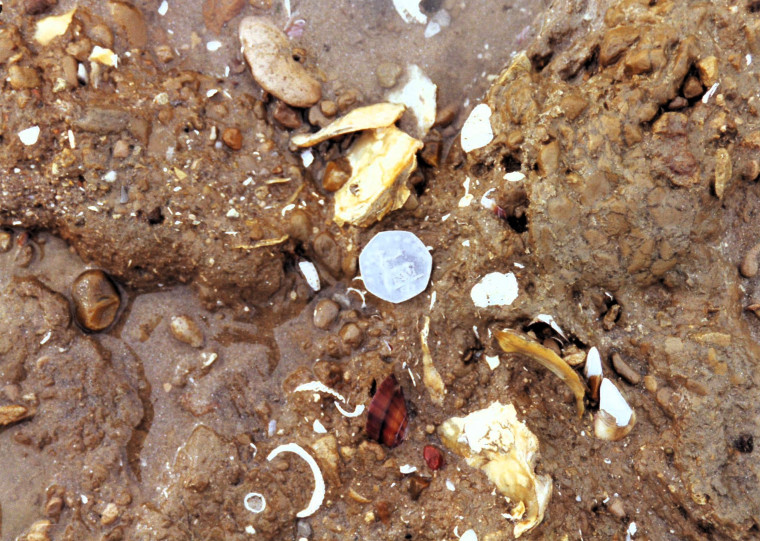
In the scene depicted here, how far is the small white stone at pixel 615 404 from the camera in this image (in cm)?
277

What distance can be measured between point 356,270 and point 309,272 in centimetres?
30

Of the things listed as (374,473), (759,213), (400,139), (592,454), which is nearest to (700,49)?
(759,213)

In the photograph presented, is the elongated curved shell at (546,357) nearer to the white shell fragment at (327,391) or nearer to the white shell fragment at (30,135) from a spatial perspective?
the white shell fragment at (327,391)

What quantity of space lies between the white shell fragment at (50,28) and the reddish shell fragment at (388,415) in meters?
2.80

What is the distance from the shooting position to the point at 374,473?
2.97 m

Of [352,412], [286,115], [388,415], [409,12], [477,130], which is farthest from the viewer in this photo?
[409,12]

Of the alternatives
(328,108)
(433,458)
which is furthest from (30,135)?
(433,458)

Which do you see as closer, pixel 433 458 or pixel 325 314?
pixel 433 458

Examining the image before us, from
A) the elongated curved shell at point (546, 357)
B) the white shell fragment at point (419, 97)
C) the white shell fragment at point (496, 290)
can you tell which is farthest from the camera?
the white shell fragment at point (419, 97)

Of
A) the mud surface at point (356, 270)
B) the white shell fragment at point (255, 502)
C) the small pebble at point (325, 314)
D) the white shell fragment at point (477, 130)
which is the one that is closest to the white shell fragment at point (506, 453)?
the mud surface at point (356, 270)

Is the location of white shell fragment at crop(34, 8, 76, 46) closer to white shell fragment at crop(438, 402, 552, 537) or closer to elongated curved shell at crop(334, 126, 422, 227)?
elongated curved shell at crop(334, 126, 422, 227)

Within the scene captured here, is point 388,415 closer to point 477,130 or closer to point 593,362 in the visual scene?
point 593,362

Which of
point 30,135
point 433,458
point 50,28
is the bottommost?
point 433,458

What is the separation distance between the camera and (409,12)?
337 centimetres
